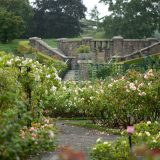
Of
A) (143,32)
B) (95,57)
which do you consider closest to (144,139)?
(95,57)

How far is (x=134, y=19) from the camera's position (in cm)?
4606

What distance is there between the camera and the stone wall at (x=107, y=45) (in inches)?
1515

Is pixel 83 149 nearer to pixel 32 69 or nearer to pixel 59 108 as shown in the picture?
pixel 32 69

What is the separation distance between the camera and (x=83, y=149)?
8.50 m

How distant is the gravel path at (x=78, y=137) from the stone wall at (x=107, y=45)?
2640 cm

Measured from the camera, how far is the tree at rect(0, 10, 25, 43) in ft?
127

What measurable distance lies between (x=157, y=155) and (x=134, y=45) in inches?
1440

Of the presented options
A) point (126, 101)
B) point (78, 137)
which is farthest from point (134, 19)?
point (78, 137)

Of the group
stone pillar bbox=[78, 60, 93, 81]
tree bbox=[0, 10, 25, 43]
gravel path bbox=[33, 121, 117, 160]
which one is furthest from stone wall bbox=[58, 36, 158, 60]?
gravel path bbox=[33, 121, 117, 160]

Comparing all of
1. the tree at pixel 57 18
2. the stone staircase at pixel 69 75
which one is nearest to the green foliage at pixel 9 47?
the stone staircase at pixel 69 75

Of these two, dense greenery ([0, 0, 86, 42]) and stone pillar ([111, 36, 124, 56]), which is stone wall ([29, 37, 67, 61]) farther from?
dense greenery ([0, 0, 86, 42])

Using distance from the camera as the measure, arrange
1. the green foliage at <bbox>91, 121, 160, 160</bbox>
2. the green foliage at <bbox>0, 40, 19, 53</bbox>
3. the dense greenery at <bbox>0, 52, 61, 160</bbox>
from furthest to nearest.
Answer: the green foliage at <bbox>0, 40, 19, 53</bbox> → the green foliage at <bbox>91, 121, 160, 160</bbox> → the dense greenery at <bbox>0, 52, 61, 160</bbox>

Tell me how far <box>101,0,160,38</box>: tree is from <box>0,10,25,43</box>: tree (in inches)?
375

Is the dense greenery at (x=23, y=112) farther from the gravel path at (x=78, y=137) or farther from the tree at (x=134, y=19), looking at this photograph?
the tree at (x=134, y=19)
